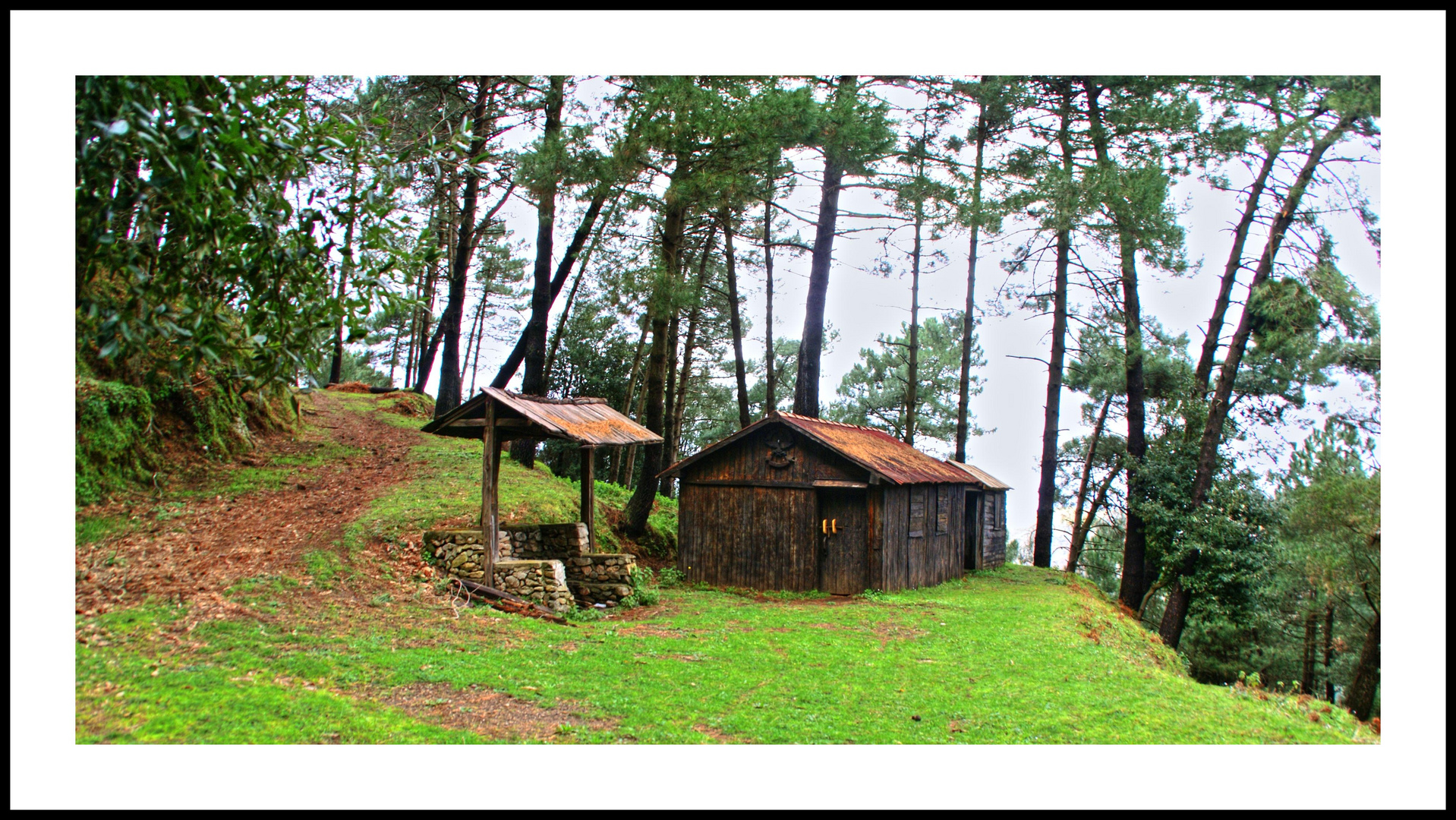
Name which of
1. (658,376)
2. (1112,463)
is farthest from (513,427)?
(1112,463)

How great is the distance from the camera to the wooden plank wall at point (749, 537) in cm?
1493

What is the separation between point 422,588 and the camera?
1026 cm

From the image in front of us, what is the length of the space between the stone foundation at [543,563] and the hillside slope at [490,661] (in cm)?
51

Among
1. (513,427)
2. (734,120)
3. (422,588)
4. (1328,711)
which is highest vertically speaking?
(734,120)

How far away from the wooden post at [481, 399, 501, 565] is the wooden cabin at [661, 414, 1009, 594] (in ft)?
15.5

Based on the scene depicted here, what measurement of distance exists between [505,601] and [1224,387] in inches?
582

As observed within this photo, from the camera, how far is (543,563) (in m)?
11.1

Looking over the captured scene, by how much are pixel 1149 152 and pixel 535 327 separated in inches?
543

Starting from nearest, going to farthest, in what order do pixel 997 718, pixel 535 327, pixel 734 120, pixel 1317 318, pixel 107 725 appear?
pixel 107 725
pixel 997 718
pixel 734 120
pixel 1317 318
pixel 535 327

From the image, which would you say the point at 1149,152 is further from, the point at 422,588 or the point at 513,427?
the point at 422,588

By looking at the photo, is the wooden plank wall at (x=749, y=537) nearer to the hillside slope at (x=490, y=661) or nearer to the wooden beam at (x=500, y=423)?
the hillside slope at (x=490, y=661)

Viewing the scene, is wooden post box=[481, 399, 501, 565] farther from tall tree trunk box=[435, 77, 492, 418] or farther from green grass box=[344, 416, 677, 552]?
tall tree trunk box=[435, 77, 492, 418]

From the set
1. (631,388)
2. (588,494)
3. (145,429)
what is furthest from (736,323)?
(145,429)

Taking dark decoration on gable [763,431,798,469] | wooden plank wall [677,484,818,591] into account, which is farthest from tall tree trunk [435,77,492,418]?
dark decoration on gable [763,431,798,469]
